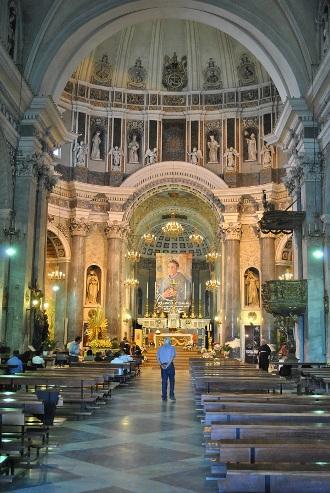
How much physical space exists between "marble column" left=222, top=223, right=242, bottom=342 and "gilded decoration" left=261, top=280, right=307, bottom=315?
1215 centimetres

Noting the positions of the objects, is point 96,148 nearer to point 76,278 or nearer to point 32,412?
point 76,278

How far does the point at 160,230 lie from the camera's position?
126 ft

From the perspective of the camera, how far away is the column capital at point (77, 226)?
28922 mm

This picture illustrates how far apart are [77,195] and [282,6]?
14.2 metres

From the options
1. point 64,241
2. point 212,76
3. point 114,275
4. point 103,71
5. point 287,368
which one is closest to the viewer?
point 287,368

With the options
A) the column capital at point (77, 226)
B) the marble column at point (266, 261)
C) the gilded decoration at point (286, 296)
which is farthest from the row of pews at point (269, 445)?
the column capital at point (77, 226)

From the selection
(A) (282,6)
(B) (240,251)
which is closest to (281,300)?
(A) (282,6)

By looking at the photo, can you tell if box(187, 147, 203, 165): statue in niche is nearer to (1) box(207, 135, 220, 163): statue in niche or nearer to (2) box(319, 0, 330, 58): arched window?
(1) box(207, 135, 220, 163): statue in niche

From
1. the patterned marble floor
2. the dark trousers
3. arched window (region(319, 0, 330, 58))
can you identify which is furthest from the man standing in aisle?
arched window (region(319, 0, 330, 58))

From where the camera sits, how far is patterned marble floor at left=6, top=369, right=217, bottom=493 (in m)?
5.24

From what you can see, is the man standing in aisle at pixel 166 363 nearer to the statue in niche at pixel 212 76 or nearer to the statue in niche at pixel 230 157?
the statue in niche at pixel 230 157

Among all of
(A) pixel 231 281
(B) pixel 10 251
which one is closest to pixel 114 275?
(A) pixel 231 281

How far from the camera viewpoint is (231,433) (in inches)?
186

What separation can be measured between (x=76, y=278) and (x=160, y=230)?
11.0 meters
